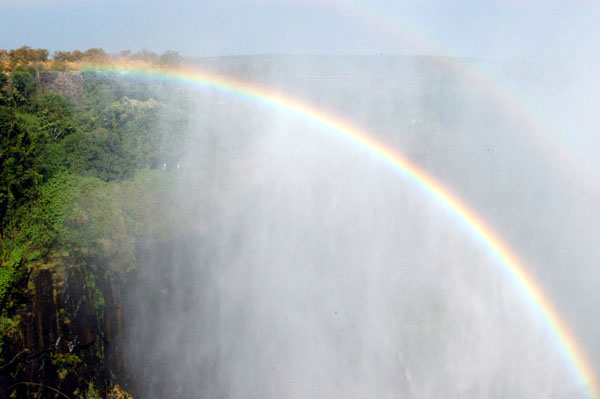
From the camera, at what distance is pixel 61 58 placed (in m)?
17.2

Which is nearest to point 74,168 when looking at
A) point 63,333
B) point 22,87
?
point 22,87

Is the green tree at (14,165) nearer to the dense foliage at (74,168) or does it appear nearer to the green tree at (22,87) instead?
the dense foliage at (74,168)

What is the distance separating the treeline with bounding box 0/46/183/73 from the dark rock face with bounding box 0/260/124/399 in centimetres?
835

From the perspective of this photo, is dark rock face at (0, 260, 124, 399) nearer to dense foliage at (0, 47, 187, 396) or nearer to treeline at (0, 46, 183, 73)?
dense foliage at (0, 47, 187, 396)

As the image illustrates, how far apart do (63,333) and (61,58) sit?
11.7 meters

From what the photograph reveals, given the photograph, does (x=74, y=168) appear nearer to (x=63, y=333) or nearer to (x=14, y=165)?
(x=14, y=165)

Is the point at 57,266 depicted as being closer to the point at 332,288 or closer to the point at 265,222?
the point at 265,222

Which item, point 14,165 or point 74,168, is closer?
point 14,165

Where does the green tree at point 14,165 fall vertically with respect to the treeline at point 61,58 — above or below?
below

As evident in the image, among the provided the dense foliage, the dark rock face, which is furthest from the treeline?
the dark rock face

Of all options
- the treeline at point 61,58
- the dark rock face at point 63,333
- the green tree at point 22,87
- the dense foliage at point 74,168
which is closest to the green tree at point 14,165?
the dense foliage at point 74,168

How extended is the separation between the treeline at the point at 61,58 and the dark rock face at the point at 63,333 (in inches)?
329

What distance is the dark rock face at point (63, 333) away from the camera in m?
8.70

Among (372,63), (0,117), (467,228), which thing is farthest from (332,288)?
(372,63)
